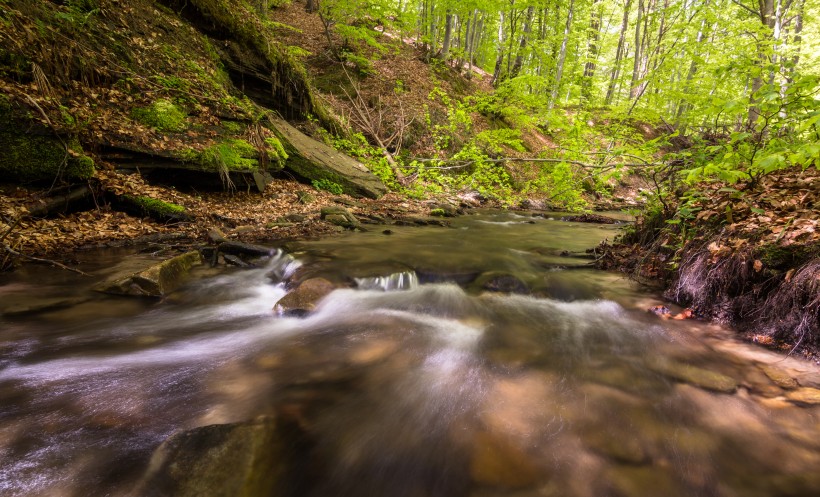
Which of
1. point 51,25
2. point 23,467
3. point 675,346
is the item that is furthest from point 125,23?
point 675,346

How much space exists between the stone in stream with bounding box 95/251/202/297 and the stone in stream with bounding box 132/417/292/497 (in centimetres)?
268

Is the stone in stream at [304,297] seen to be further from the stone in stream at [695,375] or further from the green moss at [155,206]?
the stone in stream at [695,375]

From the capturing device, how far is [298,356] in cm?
305

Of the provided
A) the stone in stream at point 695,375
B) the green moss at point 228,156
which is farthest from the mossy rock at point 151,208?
the stone in stream at point 695,375

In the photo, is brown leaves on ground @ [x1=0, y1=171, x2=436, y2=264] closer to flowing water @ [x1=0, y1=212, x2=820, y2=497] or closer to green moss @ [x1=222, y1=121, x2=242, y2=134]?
flowing water @ [x1=0, y1=212, x2=820, y2=497]

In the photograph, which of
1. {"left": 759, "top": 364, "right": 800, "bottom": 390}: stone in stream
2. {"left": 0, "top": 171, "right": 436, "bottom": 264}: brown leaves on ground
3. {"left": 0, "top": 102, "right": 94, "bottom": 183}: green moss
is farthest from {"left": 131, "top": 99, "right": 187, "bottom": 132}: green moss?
{"left": 759, "top": 364, "right": 800, "bottom": 390}: stone in stream

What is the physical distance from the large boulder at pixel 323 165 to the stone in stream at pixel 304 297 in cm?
533

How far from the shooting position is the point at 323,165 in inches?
361

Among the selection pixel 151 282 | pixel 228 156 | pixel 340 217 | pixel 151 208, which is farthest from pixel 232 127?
pixel 151 282

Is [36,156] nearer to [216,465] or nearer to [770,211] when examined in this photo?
[216,465]

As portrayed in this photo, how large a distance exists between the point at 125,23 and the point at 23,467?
328 inches

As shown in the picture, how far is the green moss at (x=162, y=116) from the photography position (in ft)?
19.6

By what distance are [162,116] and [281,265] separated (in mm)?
3829

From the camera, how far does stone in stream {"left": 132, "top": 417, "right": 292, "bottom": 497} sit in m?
1.55
